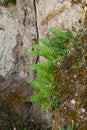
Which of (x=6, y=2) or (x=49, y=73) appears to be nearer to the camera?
(x=49, y=73)

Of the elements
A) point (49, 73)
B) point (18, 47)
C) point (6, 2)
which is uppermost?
point (6, 2)

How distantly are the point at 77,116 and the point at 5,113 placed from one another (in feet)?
15.3

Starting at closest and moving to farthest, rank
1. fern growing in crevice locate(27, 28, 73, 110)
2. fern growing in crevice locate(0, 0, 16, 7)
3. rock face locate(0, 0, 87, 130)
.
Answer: fern growing in crevice locate(27, 28, 73, 110) < rock face locate(0, 0, 87, 130) < fern growing in crevice locate(0, 0, 16, 7)

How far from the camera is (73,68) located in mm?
Answer: 5902

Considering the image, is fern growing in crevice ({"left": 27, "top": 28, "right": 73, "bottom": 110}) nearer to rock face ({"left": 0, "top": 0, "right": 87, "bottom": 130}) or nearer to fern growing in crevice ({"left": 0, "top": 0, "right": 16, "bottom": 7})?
rock face ({"left": 0, "top": 0, "right": 87, "bottom": 130})

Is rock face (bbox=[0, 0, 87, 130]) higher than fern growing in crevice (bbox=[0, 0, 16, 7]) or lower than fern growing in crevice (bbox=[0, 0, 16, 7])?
lower

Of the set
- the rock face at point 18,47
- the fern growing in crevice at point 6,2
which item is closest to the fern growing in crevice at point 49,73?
the rock face at point 18,47

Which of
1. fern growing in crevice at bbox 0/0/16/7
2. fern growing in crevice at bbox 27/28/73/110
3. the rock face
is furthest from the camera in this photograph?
fern growing in crevice at bbox 0/0/16/7

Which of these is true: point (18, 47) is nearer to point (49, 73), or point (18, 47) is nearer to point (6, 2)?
point (6, 2)

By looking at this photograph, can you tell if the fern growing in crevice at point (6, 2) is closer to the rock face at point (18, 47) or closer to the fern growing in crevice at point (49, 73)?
the rock face at point (18, 47)

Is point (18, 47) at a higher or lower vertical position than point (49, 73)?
lower

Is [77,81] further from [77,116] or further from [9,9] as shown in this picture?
[9,9]

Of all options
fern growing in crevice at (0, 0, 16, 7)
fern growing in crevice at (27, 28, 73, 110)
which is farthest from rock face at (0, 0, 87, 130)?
fern growing in crevice at (27, 28, 73, 110)

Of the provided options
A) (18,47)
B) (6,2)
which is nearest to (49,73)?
(18,47)
